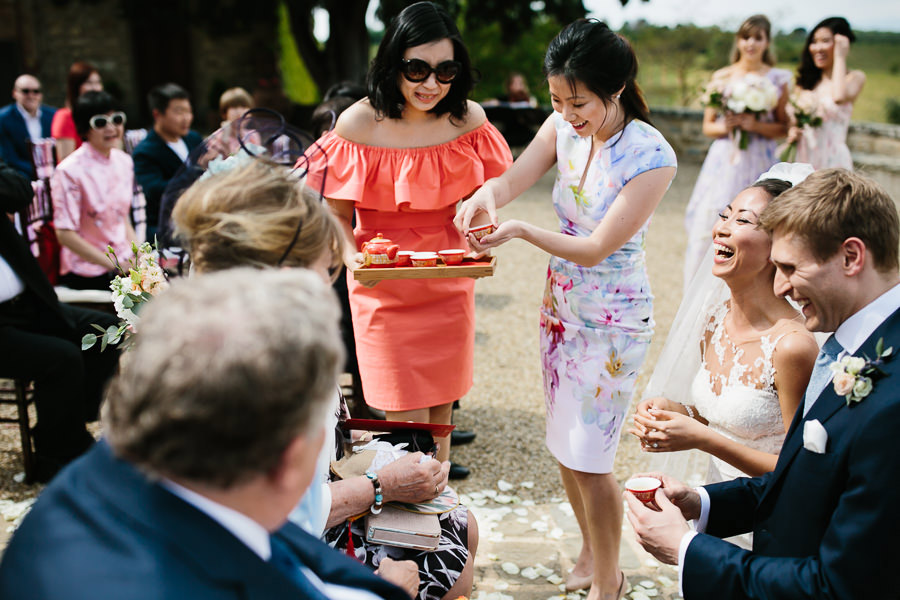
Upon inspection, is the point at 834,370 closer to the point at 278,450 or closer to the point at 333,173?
the point at 278,450

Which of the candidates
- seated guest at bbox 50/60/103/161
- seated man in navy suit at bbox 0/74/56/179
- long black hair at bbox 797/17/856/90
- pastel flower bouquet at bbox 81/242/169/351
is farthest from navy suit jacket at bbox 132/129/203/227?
long black hair at bbox 797/17/856/90

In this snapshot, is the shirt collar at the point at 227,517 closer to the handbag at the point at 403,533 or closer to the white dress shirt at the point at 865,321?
the handbag at the point at 403,533

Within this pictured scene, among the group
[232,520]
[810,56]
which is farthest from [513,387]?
[232,520]

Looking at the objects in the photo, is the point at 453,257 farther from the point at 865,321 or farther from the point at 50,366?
the point at 50,366

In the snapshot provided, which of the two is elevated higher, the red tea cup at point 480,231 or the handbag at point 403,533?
the red tea cup at point 480,231

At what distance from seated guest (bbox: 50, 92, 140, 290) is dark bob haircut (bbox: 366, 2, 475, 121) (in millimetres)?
2713

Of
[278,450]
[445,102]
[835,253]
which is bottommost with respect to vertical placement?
[278,450]

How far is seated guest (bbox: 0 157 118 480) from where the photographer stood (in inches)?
161

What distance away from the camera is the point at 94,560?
101 centimetres

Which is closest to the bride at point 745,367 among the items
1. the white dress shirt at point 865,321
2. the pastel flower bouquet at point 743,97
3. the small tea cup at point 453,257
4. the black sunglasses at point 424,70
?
the white dress shirt at point 865,321

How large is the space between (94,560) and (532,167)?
2.51 meters

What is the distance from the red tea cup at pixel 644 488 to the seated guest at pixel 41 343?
3.27m

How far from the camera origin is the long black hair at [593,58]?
267 cm

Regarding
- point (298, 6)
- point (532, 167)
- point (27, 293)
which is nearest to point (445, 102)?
point (532, 167)
